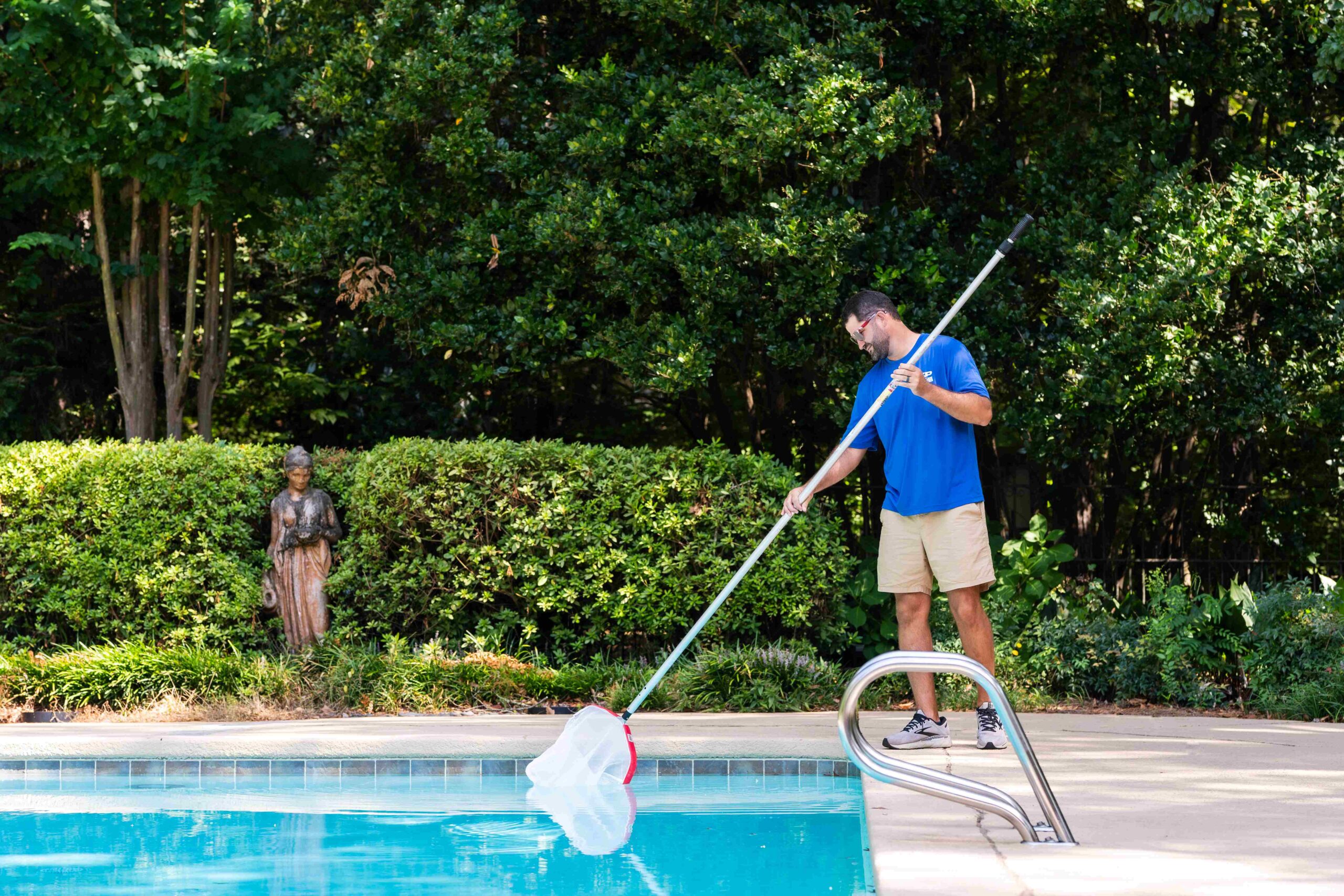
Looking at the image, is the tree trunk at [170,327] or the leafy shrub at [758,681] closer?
the leafy shrub at [758,681]

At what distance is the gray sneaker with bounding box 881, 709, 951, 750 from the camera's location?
4.59m

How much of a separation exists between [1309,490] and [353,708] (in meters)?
7.10

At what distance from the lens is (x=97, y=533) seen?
7.18 meters

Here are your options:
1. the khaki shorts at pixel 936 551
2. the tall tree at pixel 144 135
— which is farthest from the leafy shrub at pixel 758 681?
the tall tree at pixel 144 135

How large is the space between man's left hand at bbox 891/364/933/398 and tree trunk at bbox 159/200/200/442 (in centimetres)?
579

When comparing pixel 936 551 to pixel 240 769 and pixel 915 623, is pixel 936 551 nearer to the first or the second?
pixel 915 623

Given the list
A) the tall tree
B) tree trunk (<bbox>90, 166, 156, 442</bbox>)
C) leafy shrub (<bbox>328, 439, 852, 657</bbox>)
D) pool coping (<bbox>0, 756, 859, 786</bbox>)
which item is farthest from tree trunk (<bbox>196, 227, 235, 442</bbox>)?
pool coping (<bbox>0, 756, 859, 786</bbox>)

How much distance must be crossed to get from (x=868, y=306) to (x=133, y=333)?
5903 millimetres

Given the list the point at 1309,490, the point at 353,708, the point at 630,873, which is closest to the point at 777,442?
the point at 353,708

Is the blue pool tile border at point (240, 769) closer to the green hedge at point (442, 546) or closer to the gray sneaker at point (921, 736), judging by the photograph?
the gray sneaker at point (921, 736)

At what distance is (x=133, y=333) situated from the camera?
28.6ft

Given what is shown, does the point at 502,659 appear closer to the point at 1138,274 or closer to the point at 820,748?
the point at 820,748

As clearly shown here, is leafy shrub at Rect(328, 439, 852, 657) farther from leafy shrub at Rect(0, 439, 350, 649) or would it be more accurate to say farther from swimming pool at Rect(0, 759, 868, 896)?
swimming pool at Rect(0, 759, 868, 896)

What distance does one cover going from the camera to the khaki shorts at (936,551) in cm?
465
